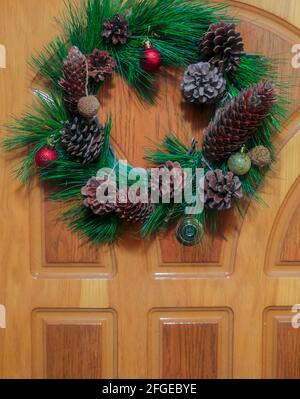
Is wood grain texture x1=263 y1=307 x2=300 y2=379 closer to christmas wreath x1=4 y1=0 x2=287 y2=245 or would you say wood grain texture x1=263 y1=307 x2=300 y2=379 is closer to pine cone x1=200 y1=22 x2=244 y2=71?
christmas wreath x1=4 y1=0 x2=287 y2=245

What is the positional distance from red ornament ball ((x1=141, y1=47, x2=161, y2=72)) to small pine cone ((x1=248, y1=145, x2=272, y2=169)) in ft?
0.81

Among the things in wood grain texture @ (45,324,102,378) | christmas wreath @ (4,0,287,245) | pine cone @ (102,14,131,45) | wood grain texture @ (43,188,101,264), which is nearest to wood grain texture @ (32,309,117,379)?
wood grain texture @ (45,324,102,378)

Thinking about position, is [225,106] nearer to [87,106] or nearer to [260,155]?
[260,155]

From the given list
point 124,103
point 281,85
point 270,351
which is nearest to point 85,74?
point 124,103

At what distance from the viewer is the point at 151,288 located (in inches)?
35.2

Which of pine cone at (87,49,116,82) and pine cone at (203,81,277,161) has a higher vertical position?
pine cone at (87,49,116,82)

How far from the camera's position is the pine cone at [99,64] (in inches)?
30.9

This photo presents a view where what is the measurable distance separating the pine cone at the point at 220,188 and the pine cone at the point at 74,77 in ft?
0.93

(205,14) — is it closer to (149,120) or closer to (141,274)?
(149,120)

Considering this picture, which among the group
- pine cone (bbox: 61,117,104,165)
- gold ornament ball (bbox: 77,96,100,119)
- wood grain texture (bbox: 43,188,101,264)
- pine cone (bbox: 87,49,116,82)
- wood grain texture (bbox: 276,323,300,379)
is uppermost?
pine cone (bbox: 87,49,116,82)

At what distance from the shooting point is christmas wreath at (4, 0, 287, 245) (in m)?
0.77

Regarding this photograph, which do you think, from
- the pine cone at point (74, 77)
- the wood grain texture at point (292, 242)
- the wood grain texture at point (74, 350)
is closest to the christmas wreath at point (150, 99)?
the pine cone at point (74, 77)

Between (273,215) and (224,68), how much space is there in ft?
1.05

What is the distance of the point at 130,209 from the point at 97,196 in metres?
0.07
